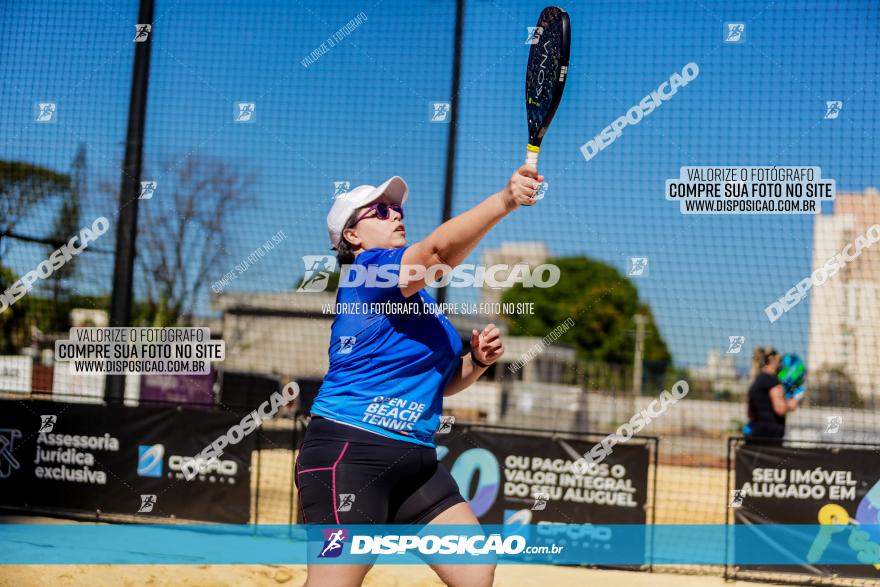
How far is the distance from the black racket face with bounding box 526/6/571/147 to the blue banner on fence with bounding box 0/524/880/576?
151 inches

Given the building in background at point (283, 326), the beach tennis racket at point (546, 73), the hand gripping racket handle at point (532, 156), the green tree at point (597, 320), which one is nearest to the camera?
the hand gripping racket handle at point (532, 156)

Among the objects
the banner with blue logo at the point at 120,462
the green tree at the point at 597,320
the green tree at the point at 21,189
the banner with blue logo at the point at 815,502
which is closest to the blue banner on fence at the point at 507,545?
the banner with blue logo at the point at 815,502

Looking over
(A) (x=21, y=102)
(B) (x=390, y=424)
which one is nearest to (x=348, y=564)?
(B) (x=390, y=424)

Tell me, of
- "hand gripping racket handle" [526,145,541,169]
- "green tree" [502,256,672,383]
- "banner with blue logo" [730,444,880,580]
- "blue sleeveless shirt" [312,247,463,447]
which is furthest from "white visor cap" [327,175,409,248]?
"green tree" [502,256,672,383]

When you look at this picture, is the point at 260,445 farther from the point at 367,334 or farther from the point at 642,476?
Answer: the point at 367,334

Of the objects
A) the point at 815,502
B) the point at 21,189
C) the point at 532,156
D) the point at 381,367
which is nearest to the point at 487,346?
the point at 381,367

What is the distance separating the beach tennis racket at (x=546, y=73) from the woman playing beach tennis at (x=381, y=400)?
1.93 ft

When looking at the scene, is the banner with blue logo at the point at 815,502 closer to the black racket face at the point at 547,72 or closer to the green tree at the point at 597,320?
the black racket face at the point at 547,72

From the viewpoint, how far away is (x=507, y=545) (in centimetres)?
700

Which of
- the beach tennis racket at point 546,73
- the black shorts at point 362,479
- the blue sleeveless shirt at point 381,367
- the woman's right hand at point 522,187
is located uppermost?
the beach tennis racket at point 546,73

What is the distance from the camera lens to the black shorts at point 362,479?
3.14 m

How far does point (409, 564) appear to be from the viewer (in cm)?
671

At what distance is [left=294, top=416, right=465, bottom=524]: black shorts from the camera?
3.14 meters

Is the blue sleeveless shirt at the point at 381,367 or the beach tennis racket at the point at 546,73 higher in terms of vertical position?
the beach tennis racket at the point at 546,73
